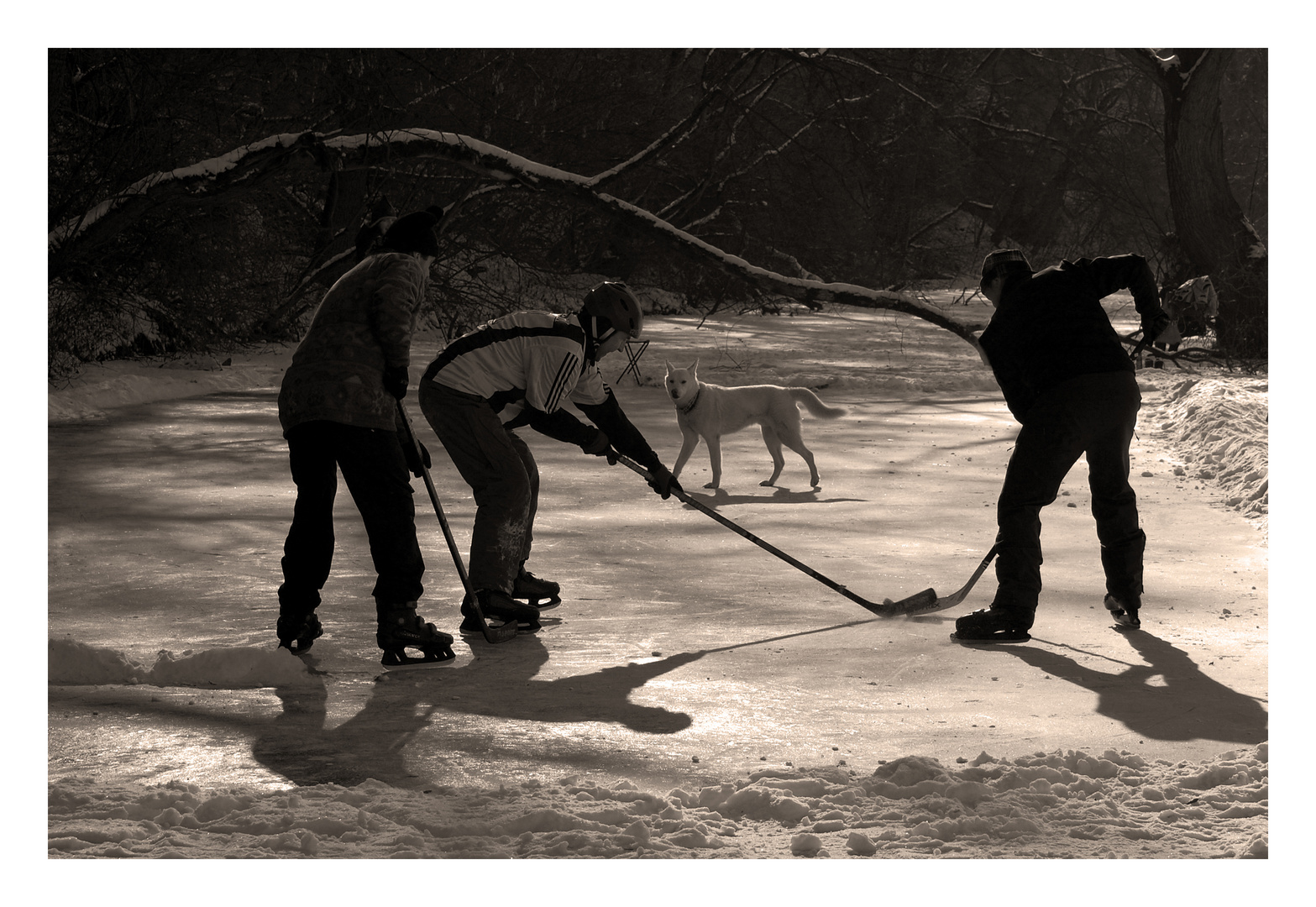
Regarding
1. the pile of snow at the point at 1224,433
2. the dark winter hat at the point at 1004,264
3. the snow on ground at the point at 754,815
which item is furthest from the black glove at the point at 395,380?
the pile of snow at the point at 1224,433

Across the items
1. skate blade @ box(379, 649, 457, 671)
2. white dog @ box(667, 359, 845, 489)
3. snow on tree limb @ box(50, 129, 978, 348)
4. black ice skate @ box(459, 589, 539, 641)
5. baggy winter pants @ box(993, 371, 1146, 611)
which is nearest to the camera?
skate blade @ box(379, 649, 457, 671)

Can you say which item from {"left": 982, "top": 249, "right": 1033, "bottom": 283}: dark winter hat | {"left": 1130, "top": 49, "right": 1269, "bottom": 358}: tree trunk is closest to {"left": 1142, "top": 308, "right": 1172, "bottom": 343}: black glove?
{"left": 982, "top": 249, "right": 1033, "bottom": 283}: dark winter hat

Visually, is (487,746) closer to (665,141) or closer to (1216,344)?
(665,141)

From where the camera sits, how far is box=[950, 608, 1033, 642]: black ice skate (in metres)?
5.23

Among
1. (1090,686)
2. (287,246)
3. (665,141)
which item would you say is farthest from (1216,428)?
(287,246)

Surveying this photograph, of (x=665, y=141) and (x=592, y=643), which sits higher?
(x=665, y=141)

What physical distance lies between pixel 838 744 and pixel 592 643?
153 cm

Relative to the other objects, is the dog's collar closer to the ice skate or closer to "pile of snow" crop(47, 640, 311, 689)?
the ice skate

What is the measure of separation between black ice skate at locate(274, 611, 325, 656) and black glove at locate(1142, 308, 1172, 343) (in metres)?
3.62

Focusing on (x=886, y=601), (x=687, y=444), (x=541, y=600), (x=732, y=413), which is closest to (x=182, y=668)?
(x=541, y=600)

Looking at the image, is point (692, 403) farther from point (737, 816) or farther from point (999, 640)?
point (737, 816)

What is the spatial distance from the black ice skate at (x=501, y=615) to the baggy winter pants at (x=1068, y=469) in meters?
1.95

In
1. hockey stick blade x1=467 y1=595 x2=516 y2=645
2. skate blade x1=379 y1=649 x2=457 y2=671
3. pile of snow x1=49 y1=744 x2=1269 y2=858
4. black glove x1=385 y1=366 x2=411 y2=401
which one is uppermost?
black glove x1=385 y1=366 x2=411 y2=401
